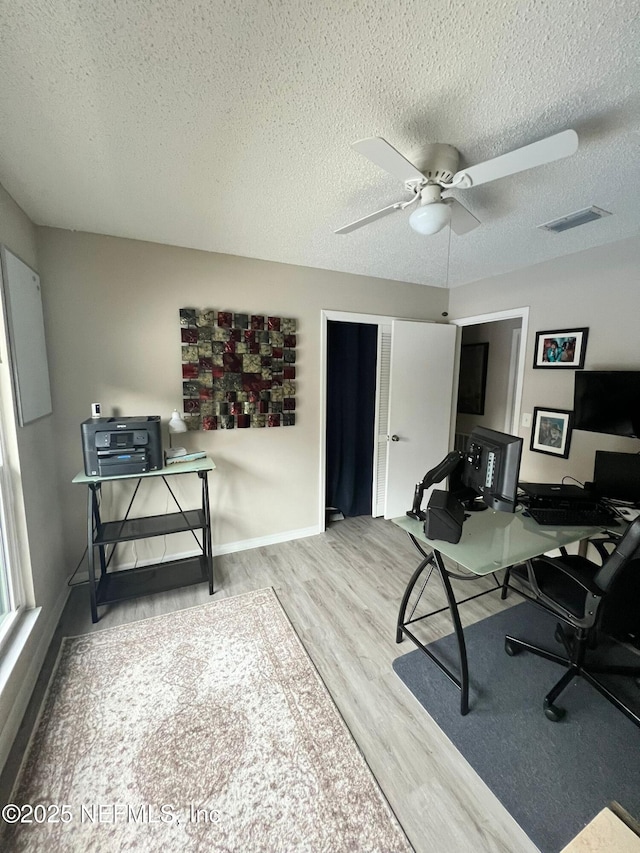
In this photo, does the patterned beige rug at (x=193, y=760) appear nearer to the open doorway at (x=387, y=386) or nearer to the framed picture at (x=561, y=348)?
the open doorway at (x=387, y=386)

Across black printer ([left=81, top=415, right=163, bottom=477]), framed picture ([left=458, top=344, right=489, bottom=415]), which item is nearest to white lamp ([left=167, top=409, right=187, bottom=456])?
black printer ([left=81, top=415, right=163, bottom=477])

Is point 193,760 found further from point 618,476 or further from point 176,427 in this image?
point 618,476

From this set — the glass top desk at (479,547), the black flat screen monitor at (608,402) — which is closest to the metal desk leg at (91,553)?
the glass top desk at (479,547)

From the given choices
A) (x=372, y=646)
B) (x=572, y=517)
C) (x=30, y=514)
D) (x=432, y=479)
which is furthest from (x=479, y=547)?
(x=30, y=514)

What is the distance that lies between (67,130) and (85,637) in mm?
2480

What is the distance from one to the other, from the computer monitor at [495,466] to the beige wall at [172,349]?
5.14 ft

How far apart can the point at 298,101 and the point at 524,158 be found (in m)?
0.78

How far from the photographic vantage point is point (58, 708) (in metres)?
1.53

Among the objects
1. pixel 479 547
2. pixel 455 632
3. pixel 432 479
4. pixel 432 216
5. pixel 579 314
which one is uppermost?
pixel 432 216

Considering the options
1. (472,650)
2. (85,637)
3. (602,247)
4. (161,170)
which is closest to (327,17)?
(161,170)

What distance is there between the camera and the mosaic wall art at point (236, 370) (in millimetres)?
2553

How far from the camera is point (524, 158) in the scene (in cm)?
112

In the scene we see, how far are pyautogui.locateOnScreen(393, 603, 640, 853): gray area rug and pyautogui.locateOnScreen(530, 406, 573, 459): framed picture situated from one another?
4.45 ft

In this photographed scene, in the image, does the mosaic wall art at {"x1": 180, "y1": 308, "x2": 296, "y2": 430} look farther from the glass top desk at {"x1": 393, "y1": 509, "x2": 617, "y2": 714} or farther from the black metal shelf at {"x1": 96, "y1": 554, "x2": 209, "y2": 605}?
the glass top desk at {"x1": 393, "y1": 509, "x2": 617, "y2": 714}
